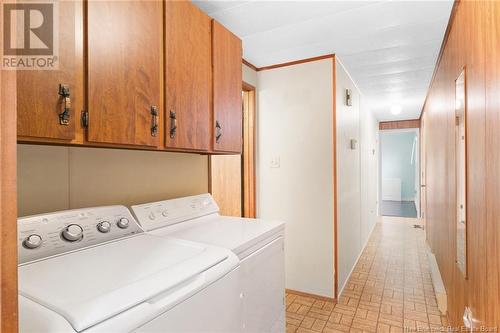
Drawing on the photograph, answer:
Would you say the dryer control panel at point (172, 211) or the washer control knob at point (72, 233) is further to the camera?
the dryer control panel at point (172, 211)

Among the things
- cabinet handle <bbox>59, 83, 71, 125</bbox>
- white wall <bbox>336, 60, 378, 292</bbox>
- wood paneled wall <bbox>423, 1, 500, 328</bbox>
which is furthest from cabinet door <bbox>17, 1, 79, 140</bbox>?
white wall <bbox>336, 60, 378, 292</bbox>

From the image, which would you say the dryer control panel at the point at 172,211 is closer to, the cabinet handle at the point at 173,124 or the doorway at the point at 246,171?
the cabinet handle at the point at 173,124

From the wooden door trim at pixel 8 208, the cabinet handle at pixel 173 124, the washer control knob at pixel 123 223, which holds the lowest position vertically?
the washer control knob at pixel 123 223

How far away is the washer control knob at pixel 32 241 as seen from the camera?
979 millimetres

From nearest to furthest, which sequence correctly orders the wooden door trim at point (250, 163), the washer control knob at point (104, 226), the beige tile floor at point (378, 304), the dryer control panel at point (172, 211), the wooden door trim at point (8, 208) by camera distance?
the wooden door trim at point (8, 208), the washer control knob at point (104, 226), the dryer control panel at point (172, 211), the beige tile floor at point (378, 304), the wooden door trim at point (250, 163)

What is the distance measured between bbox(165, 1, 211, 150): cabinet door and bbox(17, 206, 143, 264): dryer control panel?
43 centimetres

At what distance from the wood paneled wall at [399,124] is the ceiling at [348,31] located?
3385mm

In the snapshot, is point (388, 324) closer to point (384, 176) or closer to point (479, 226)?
point (479, 226)

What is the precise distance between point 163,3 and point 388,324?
8.90 feet

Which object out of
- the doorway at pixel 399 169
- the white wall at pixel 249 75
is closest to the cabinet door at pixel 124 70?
the white wall at pixel 249 75

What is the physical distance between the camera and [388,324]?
88.7 inches

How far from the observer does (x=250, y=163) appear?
9.68ft

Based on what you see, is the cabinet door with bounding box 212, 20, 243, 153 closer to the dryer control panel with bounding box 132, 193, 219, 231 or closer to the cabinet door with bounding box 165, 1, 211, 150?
the cabinet door with bounding box 165, 1, 211, 150

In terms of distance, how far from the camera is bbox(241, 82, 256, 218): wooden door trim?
2.95 meters
